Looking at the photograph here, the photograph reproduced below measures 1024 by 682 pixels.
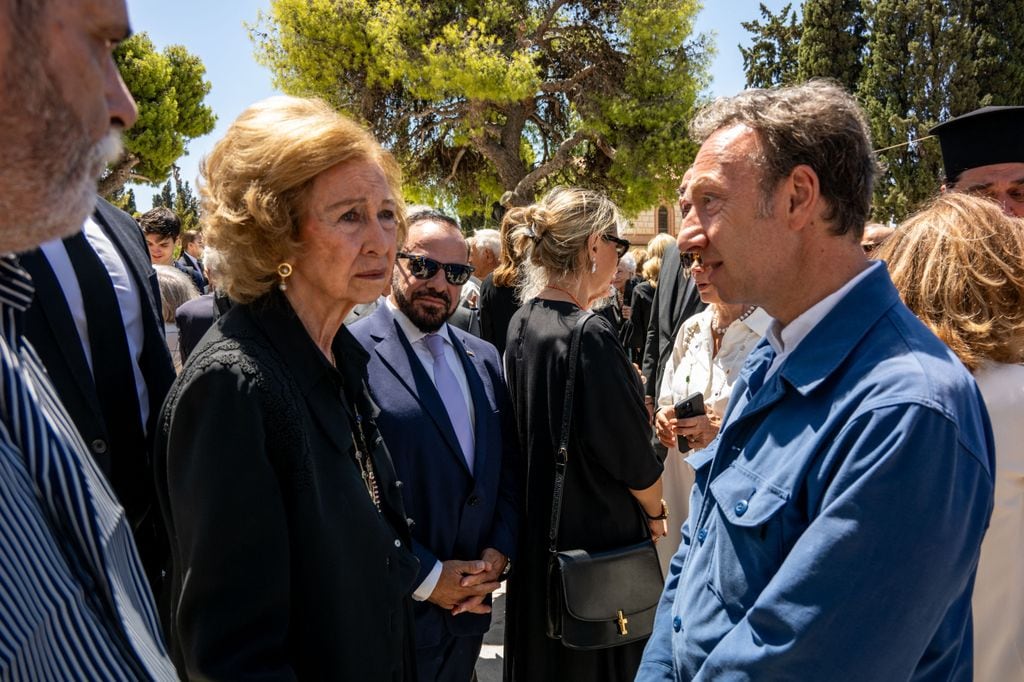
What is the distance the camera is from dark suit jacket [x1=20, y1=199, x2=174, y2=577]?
75.1 inches

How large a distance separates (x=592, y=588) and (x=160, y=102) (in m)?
22.4

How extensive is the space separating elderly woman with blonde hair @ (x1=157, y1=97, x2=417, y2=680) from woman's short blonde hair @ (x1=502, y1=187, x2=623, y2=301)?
1098 millimetres

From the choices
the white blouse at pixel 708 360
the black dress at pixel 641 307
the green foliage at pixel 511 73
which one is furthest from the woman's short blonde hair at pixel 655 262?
the green foliage at pixel 511 73

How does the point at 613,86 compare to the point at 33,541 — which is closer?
the point at 33,541

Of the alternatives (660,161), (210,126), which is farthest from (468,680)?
(210,126)

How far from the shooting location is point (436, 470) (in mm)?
2580

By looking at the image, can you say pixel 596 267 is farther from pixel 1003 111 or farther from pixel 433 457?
pixel 1003 111

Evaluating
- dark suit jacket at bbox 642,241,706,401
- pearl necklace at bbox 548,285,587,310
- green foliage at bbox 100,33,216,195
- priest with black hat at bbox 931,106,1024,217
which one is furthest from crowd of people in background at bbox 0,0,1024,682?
green foliage at bbox 100,33,216,195

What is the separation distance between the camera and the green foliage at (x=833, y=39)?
92.2ft

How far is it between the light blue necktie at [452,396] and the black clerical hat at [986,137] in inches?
93.8

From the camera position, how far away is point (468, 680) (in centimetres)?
265

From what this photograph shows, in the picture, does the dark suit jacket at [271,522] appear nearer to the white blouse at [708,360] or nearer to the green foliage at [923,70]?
the white blouse at [708,360]

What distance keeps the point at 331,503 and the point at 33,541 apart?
0.81 metres

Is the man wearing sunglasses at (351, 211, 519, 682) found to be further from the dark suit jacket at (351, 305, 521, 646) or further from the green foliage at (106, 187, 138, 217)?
the green foliage at (106, 187, 138, 217)
